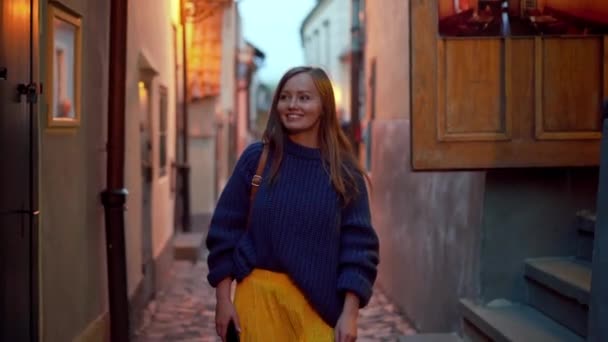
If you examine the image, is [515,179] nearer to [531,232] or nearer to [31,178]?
[531,232]

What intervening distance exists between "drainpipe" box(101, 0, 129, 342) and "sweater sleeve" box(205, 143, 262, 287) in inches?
101

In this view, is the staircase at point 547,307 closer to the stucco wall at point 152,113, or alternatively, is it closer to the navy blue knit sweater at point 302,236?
the navy blue knit sweater at point 302,236

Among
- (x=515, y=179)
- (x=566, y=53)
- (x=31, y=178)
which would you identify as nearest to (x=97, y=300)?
(x=31, y=178)

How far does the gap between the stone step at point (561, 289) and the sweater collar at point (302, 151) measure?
1.89 metres

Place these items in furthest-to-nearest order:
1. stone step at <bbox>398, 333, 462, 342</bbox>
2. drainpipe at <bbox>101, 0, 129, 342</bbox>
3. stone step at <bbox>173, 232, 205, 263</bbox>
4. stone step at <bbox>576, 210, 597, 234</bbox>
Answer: stone step at <bbox>173, 232, 205, 263</bbox>, drainpipe at <bbox>101, 0, 129, 342</bbox>, stone step at <bbox>398, 333, 462, 342</bbox>, stone step at <bbox>576, 210, 597, 234</bbox>

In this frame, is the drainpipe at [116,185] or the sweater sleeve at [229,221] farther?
the drainpipe at [116,185]

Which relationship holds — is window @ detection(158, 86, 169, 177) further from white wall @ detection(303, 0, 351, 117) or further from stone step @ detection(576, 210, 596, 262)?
white wall @ detection(303, 0, 351, 117)

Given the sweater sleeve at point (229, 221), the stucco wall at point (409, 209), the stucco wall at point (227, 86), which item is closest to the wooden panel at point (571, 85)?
the stucco wall at point (409, 209)

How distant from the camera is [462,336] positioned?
5422 millimetres

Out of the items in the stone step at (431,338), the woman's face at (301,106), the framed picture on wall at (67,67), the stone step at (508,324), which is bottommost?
the stone step at (431,338)

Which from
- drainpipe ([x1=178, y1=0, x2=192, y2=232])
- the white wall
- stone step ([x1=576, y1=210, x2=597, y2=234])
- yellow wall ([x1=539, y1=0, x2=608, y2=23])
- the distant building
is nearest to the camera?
yellow wall ([x1=539, y1=0, x2=608, y2=23])

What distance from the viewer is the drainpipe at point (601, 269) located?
11.8ft

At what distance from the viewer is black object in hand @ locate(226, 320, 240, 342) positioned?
2943mm

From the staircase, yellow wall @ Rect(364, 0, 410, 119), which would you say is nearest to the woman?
the staircase
